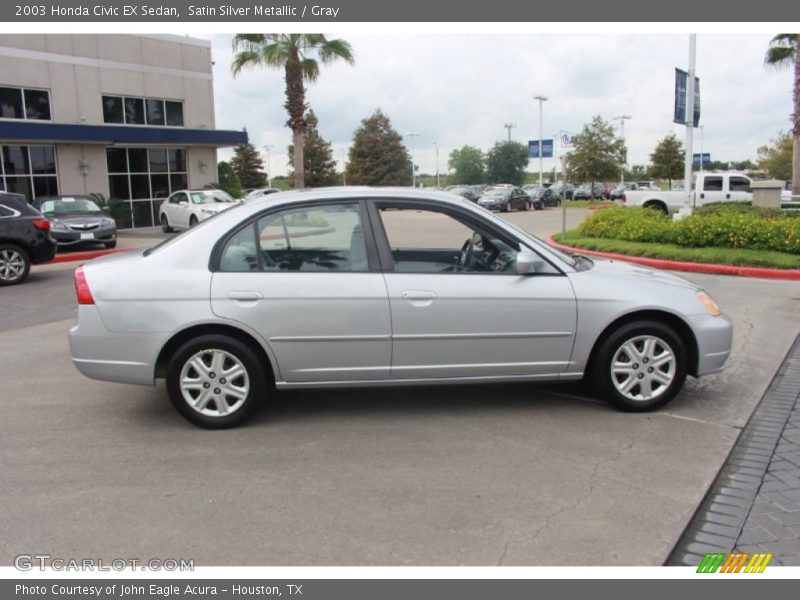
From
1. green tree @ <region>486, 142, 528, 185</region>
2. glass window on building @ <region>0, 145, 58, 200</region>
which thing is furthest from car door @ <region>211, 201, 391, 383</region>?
green tree @ <region>486, 142, 528, 185</region>

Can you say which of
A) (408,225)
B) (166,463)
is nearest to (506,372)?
(408,225)

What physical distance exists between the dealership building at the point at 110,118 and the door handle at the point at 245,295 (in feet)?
66.2

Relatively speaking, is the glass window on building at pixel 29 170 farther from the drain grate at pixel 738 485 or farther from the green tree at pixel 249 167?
the green tree at pixel 249 167

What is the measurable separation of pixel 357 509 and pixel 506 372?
5.77 feet

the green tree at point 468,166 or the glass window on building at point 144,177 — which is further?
the green tree at point 468,166

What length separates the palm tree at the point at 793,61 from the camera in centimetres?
2756

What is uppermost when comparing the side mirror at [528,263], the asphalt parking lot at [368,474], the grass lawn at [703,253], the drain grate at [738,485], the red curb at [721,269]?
the side mirror at [528,263]

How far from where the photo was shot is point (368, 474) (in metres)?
4.20

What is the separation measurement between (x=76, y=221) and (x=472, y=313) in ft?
51.7

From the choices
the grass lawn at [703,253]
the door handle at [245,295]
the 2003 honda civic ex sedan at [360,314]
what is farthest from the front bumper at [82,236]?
the door handle at [245,295]

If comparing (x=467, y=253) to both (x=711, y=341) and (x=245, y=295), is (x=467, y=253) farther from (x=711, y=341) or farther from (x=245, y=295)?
(x=711, y=341)

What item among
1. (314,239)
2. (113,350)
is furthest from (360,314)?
(113,350)

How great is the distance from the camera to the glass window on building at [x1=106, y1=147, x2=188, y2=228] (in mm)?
26109

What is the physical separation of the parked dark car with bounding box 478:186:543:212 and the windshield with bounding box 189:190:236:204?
1823 centimetres
